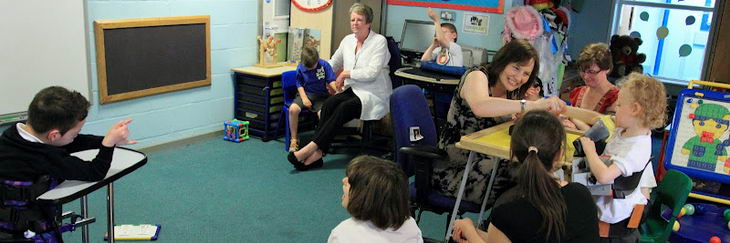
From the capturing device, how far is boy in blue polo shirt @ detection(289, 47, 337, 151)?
5.09m

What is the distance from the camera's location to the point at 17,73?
4.00 m

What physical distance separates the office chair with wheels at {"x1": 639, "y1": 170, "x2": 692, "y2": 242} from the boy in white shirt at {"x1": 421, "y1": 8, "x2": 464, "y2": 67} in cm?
230

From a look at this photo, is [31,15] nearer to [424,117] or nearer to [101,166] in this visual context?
[101,166]

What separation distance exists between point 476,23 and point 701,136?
201 cm

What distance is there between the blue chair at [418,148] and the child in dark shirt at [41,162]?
Result: 46.1 inches

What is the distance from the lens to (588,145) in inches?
96.6

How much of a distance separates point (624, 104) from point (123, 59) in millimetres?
3376

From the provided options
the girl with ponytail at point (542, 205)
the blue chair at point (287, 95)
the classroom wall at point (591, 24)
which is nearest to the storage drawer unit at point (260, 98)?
the blue chair at point (287, 95)

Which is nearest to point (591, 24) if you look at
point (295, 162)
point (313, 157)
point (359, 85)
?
point (359, 85)

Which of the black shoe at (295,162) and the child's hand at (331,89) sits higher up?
the child's hand at (331,89)

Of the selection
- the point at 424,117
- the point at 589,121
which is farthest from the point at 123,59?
the point at 589,121

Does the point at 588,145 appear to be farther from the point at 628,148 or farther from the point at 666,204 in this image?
the point at 666,204

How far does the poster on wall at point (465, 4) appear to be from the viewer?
5238mm

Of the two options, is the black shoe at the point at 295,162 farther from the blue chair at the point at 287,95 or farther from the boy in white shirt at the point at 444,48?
the boy in white shirt at the point at 444,48
